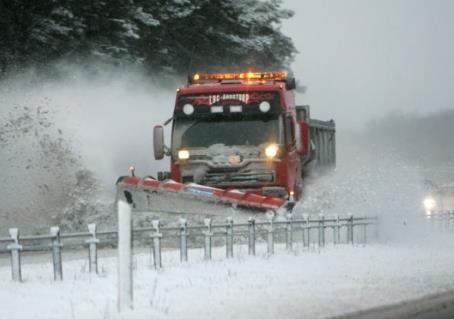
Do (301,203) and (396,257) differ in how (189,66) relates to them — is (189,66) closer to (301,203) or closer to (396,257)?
(301,203)

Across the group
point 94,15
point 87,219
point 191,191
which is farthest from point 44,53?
point 191,191

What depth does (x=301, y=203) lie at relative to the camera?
88.2 ft

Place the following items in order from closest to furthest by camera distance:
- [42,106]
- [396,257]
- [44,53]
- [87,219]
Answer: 1. [396,257]
2. [87,219]
3. [42,106]
4. [44,53]

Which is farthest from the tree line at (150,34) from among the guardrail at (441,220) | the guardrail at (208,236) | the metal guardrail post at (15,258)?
the metal guardrail post at (15,258)

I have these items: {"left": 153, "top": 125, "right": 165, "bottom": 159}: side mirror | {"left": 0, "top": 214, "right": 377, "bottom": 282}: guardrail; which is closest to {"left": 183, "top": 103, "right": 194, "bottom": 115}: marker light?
{"left": 153, "top": 125, "right": 165, "bottom": 159}: side mirror

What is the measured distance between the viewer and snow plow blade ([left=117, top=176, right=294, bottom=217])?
2223cm

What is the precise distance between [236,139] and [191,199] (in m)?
1.84

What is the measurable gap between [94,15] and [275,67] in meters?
14.7

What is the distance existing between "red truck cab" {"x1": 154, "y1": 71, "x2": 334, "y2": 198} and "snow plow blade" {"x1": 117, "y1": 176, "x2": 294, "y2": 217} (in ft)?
2.73

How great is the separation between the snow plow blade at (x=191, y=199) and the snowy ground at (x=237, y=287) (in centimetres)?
333

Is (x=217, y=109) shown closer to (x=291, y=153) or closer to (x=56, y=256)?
(x=291, y=153)

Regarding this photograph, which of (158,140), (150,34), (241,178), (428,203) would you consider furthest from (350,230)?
(428,203)

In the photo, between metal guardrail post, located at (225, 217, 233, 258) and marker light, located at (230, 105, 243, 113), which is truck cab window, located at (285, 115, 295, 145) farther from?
metal guardrail post, located at (225, 217, 233, 258)

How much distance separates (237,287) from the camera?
12.9 metres
